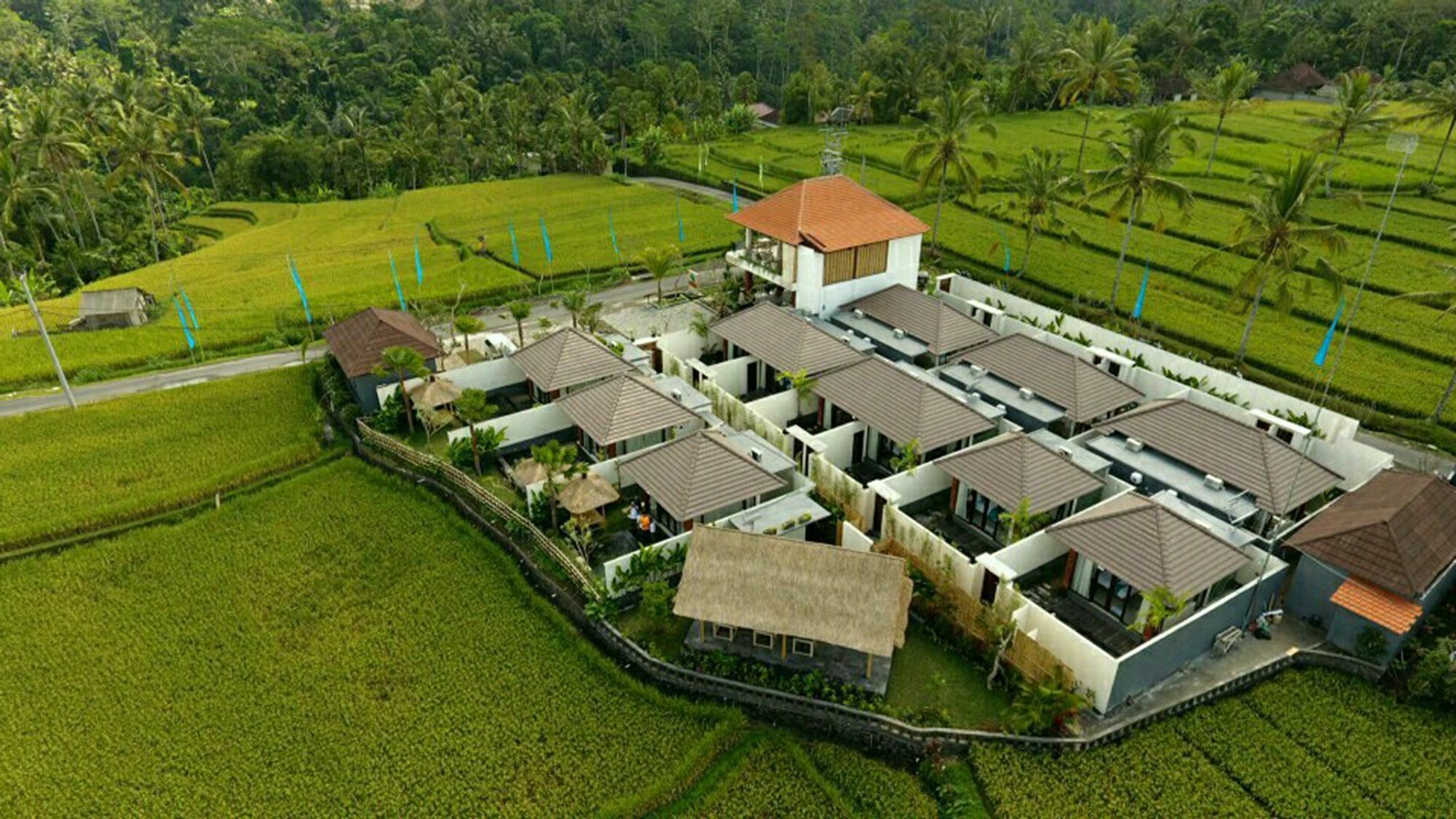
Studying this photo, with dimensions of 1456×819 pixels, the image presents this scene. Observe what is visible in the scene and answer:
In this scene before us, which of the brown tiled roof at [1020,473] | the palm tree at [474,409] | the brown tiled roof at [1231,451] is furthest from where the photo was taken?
the palm tree at [474,409]

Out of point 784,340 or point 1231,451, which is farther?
point 784,340

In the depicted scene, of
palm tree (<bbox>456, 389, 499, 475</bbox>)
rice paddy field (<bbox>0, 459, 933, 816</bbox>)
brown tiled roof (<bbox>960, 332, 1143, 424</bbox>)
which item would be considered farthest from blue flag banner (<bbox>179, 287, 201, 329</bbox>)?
brown tiled roof (<bbox>960, 332, 1143, 424</bbox>)

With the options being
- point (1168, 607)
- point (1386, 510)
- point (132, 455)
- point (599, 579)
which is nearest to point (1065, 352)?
point (1386, 510)

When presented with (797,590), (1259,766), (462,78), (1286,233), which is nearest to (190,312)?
(797,590)

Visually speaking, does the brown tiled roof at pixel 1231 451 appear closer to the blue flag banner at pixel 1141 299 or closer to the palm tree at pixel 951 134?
the blue flag banner at pixel 1141 299

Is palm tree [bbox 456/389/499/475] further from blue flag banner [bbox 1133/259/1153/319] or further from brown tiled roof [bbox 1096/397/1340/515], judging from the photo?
blue flag banner [bbox 1133/259/1153/319]

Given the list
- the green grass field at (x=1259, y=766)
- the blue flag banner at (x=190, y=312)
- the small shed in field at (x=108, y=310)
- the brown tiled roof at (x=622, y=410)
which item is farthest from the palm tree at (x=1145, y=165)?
the small shed in field at (x=108, y=310)

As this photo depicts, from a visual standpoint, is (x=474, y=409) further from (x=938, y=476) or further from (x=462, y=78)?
(x=462, y=78)
